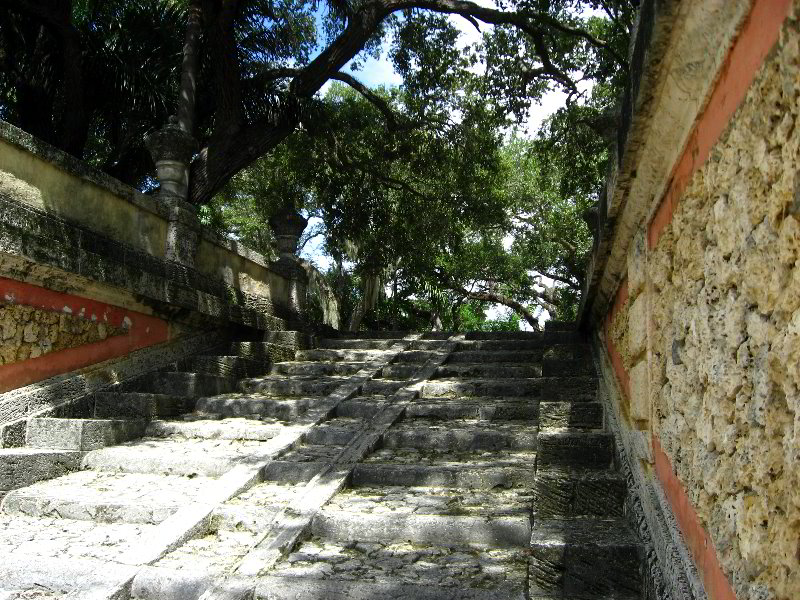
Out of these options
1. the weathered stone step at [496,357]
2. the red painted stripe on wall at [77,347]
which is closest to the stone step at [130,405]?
the red painted stripe on wall at [77,347]

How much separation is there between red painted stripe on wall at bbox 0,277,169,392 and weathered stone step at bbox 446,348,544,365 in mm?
3127

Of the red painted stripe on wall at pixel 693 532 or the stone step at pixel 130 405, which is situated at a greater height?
the stone step at pixel 130 405

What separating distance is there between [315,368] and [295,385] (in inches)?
33.0

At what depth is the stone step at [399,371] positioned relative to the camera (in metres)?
7.70

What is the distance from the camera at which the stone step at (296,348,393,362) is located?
8555 mm

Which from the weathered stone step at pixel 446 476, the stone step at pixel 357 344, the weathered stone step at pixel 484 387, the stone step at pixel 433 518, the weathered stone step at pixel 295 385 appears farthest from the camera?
the stone step at pixel 357 344

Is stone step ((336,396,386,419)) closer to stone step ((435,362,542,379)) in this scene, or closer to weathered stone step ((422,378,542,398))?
weathered stone step ((422,378,542,398))

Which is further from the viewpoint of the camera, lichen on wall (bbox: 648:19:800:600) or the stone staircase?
the stone staircase

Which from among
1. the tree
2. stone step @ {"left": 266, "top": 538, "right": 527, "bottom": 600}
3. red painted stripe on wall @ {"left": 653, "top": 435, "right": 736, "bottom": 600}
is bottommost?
stone step @ {"left": 266, "top": 538, "right": 527, "bottom": 600}

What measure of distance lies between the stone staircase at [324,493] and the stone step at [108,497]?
0.05 ft

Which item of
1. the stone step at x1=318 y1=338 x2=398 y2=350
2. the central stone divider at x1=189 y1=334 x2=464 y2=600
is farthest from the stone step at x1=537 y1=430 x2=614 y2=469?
the stone step at x1=318 y1=338 x2=398 y2=350

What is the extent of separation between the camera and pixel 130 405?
6199 mm

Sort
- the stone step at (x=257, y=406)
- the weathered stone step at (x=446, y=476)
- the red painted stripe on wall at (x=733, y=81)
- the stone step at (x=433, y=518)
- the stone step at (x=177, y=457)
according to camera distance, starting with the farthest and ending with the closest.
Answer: the stone step at (x=257, y=406) < the stone step at (x=177, y=457) < the weathered stone step at (x=446, y=476) < the stone step at (x=433, y=518) < the red painted stripe on wall at (x=733, y=81)

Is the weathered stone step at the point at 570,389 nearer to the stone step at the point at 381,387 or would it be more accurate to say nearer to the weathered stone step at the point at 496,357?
the stone step at the point at 381,387
